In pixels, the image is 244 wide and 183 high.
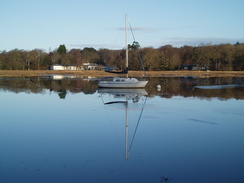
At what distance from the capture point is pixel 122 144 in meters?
12.7

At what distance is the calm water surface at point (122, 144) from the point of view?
928cm

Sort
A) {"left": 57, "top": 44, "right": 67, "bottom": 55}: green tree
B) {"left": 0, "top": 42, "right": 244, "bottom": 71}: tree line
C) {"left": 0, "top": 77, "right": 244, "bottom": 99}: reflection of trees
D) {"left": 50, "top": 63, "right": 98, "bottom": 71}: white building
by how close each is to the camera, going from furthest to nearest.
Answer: {"left": 57, "top": 44, "right": 67, "bottom": 55}: green tree → {"left": 50, "top": 63, "right": 98, "bottom": 71}: white building → {"left": 0, "top": 42, "right": 244, "bottom": 71}: tree line → {"left": 0, "top": 77, "right": 244, "bottom": 99}: reflection of trees

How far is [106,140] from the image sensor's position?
13.3 m

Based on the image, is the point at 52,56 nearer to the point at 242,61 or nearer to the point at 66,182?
the point at 242,61

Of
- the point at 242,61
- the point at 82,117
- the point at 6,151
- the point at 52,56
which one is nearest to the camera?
the point at 6,151

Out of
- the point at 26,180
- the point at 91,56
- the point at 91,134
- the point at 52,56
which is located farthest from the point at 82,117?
the point at 91,56

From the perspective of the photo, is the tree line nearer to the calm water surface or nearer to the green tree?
the green tree

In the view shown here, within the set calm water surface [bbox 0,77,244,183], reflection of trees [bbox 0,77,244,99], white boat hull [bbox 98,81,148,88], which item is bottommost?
calm water surface [bbox 0,77,244,183]

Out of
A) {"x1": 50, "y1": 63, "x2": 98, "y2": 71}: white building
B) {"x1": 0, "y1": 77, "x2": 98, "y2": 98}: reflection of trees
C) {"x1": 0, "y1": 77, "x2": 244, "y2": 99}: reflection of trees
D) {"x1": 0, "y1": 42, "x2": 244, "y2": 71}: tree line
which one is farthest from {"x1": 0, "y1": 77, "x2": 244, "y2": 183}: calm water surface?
{"x1": 50, "y1": 63, "x2": 98, "y2": 71}: white building

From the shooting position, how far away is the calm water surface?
9.28m

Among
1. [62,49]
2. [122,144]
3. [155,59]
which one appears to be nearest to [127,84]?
[122,144]

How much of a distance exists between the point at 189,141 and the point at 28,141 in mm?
7055

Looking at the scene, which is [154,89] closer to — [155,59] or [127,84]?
[127,84]

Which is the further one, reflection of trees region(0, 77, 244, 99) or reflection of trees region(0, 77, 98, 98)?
reflection of trees region(0, 77, 98, 98)
